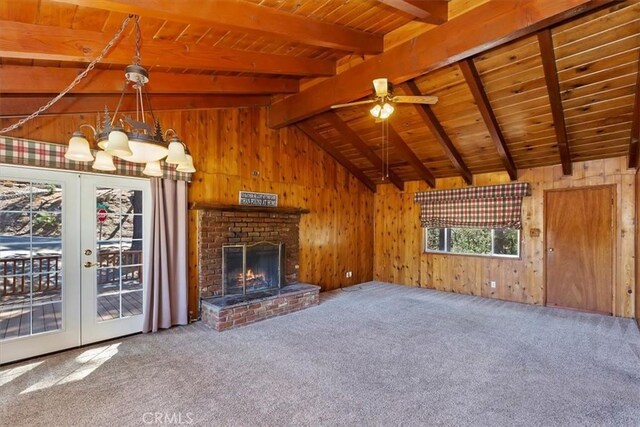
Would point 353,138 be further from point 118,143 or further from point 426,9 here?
point 118,143

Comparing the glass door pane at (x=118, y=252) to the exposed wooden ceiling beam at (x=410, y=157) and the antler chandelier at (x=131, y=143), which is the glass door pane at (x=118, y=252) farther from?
the exposed wooden ceiling beam at (x=410, y=157)

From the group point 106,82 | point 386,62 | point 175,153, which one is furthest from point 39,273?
point 386,62

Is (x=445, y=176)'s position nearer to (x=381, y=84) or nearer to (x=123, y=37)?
(x=381, y=84)

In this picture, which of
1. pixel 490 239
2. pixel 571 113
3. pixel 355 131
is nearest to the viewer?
pixel 571 113

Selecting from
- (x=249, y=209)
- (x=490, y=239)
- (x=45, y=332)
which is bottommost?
(x=45, y=332)

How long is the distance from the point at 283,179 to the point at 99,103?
9.51 feet

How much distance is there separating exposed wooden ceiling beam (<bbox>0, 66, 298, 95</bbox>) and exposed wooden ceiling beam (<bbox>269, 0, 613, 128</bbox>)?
3.56 ft

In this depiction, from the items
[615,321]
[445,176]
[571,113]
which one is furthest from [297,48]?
[615,321]

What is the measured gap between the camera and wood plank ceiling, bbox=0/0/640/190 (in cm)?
256

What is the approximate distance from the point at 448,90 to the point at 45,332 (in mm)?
5392

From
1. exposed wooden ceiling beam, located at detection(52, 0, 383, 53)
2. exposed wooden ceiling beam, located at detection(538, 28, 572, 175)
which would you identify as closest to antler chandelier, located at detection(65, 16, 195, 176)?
exposed wooden ceiling beam, located at detection(52, 0, 383, 53)

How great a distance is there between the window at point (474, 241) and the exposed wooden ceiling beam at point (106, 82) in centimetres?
453

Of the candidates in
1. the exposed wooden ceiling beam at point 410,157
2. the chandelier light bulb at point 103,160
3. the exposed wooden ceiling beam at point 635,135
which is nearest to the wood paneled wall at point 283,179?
the exposed wooden ceiling beam at point 410,157

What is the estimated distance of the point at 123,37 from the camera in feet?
9.02
